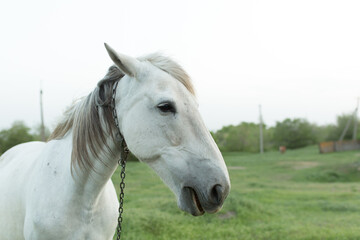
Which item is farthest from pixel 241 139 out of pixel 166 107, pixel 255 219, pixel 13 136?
pixel 166 107

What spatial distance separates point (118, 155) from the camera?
1954mm

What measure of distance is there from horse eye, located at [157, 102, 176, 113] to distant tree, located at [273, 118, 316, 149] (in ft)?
147

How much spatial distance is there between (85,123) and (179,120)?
0.64 m

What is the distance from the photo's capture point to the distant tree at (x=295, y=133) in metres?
43.3

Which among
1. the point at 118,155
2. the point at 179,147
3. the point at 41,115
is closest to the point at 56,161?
the point at 118,155

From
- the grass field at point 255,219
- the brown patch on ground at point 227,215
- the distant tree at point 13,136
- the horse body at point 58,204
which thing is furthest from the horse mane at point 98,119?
the distant tree at point 13,136

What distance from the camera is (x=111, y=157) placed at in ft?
6.34

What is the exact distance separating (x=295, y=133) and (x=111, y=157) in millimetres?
44868

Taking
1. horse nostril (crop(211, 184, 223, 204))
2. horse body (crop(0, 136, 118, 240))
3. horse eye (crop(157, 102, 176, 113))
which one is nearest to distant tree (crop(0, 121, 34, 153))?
horse body (crop(0, 136, 118, 240))

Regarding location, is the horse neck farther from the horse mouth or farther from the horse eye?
the horse mouth

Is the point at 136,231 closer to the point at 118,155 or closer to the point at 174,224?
the point at 174,224

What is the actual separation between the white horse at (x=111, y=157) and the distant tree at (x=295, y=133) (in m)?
44.4

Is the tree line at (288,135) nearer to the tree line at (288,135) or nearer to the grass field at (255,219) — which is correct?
the tree line at (288,135)

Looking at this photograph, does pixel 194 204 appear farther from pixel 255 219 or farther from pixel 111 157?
pixel 255 219
